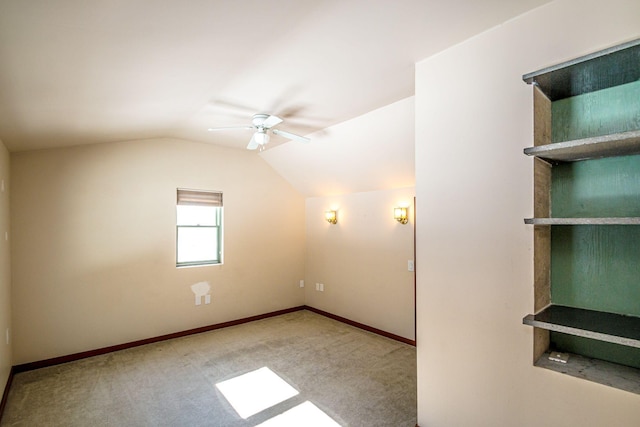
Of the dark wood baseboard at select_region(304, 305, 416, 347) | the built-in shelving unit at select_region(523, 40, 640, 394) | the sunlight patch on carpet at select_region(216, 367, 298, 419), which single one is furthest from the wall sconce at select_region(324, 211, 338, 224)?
the built-in shelving unit at select_region(523, 40, 640, 394)

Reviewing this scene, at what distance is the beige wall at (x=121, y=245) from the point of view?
345 centimetres

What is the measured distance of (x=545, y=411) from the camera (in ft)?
5.56

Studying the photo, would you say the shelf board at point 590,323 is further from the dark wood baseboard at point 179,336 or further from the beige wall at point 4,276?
the beige wall at point 4,276

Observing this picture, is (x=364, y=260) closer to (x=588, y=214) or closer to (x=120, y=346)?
(x=588, y=214)

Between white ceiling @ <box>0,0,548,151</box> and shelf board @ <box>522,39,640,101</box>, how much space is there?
16.3 inches

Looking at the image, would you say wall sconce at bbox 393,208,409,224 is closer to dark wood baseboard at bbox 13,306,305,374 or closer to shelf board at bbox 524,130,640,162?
shelf board at bbox 524,130,640,162

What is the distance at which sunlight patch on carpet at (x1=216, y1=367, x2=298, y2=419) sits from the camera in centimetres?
273

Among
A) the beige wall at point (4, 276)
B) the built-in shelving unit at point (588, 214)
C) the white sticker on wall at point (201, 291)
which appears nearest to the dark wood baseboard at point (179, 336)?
the beige wall at point (4, 276)

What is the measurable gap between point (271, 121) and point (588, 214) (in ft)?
7.95

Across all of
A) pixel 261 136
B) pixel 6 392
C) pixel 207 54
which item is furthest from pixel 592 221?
pixel 6 392

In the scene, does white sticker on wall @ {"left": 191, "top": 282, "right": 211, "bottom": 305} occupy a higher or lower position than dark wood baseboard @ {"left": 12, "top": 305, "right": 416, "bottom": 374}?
higher

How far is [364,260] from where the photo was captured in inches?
186

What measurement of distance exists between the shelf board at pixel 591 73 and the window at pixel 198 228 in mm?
4065

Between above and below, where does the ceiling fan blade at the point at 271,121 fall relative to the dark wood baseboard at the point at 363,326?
above
